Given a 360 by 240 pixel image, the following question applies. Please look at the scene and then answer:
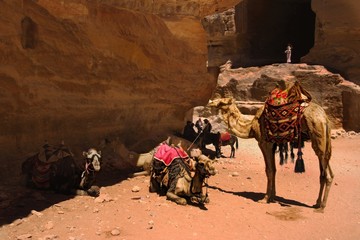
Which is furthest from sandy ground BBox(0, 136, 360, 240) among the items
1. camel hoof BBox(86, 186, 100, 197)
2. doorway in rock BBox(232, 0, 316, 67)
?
doorway in rock BBox(232, 0, 316, 67)

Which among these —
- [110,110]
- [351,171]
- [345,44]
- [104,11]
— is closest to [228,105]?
[110,110]

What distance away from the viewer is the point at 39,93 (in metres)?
7.56

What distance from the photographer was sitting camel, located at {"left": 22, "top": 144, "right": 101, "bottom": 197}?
661 centimetres

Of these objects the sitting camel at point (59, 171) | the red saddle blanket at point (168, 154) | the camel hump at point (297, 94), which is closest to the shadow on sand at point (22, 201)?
the sitting camel at point (59, 171)

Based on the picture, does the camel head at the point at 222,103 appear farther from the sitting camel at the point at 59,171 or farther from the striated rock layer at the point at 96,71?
the sitting camel at the point at 59,171

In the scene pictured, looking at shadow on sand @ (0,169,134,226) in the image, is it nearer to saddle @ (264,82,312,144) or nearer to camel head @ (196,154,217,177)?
camel head @ (196,154,217,177)

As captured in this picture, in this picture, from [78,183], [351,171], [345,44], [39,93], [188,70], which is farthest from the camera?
[345,44]

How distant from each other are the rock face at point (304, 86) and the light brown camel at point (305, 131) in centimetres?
679

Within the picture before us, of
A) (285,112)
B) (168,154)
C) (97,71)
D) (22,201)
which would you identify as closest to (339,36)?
(285,112)

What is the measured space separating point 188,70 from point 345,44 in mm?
8229

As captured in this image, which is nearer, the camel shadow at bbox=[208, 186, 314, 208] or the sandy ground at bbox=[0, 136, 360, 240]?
the sandy ground at bbox=[0, 136, 360, 240]

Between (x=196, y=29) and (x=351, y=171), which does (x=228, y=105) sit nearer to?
(x=196, y=29)

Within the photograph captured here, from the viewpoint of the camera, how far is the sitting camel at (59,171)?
6605 millimetres

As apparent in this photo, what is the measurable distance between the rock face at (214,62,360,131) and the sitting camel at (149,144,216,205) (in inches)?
338
